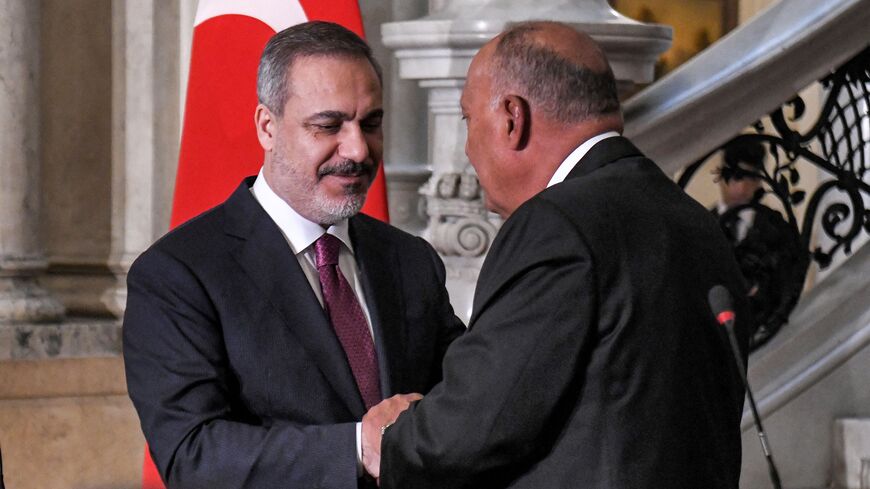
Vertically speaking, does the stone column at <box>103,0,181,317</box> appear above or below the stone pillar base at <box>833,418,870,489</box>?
above

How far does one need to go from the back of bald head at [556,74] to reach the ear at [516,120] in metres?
0.01

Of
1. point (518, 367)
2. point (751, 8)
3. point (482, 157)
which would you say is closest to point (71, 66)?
point (482, 157)

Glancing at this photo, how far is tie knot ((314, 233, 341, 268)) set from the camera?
106 inches

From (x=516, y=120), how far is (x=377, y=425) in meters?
0.55

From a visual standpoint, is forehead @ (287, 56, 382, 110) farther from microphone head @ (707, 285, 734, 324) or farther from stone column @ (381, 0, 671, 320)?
stone column @ (381, 0, 671, 320)

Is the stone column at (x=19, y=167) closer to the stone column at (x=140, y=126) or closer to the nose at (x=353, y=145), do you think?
the stone column at (x=140, y=126)

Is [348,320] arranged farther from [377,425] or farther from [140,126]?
[140,126]

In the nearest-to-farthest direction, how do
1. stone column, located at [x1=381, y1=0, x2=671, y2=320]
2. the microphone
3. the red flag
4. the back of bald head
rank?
1. the microphone
2. the back of bald head
3. the red flag
4. stone column, located at [x1=381, y1=0, x2=671, y2=320]

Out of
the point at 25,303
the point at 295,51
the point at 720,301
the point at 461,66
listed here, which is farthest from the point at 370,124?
the point at 25,303

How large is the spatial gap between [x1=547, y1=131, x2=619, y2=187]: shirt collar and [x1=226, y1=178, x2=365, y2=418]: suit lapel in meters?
0.49

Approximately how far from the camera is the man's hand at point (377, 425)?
2.45 metres

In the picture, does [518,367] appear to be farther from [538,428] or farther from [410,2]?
[410,2]

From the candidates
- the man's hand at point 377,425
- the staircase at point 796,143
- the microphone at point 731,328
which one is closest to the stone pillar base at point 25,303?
the staircase at point 796,143

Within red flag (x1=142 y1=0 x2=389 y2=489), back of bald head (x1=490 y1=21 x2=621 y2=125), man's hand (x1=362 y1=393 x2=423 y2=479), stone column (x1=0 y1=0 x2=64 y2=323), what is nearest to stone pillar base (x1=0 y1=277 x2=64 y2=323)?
stone column (x1=0 y1=0 x2=64 y2=323)
